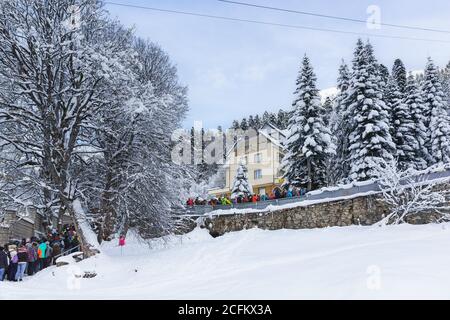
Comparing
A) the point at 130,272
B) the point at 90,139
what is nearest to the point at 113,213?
the point at 90,139

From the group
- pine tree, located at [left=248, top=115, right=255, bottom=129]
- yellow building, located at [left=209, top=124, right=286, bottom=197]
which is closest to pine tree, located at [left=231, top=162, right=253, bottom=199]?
yellow building, located at [left=209, top=124, right=286, bottom=197]

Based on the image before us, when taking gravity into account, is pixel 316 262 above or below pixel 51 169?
below

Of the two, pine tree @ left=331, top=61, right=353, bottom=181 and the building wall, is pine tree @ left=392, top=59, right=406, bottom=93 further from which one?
the building wall

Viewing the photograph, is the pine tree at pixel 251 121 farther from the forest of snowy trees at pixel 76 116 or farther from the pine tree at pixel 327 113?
the forest of snowy trees at pixel 76 116

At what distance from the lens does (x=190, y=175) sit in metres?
24.4

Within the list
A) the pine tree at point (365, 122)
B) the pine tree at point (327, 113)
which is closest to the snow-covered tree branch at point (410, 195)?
the pine tree at point (365, 122)

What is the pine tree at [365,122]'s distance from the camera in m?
28.3

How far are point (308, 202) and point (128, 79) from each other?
1030 cm

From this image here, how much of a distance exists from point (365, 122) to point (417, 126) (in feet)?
23.8

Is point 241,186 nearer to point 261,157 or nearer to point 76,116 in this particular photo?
point 261,157

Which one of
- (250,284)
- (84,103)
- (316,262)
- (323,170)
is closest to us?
(250,284)

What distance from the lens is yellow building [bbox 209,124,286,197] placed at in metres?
53.7

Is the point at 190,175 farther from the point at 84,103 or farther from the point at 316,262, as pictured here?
the point at 316,262

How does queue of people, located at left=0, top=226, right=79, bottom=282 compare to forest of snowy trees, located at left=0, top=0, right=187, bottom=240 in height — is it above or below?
below
